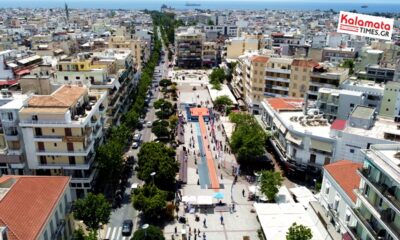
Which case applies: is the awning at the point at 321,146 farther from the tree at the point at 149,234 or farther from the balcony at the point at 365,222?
the tree at the point at 149,234

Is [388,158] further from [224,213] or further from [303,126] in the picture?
[303,126]

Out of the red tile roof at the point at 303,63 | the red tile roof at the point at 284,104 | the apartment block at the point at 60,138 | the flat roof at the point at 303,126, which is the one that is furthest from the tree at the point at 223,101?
the apartment block at the point at 60,138

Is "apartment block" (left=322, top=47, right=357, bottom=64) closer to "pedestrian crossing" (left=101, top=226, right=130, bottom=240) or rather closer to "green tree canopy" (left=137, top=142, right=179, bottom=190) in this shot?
"green tree canopy" (left=137, top=142, right=179, bottom=190)

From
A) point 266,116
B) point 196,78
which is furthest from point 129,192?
point 196,78

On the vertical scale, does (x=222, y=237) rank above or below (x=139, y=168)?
below

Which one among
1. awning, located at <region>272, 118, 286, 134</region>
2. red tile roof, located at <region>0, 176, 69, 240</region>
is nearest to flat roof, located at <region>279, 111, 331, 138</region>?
awning, located at <region>272, 118, 286, 134</region>

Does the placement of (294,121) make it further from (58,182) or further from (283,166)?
(58,182)
